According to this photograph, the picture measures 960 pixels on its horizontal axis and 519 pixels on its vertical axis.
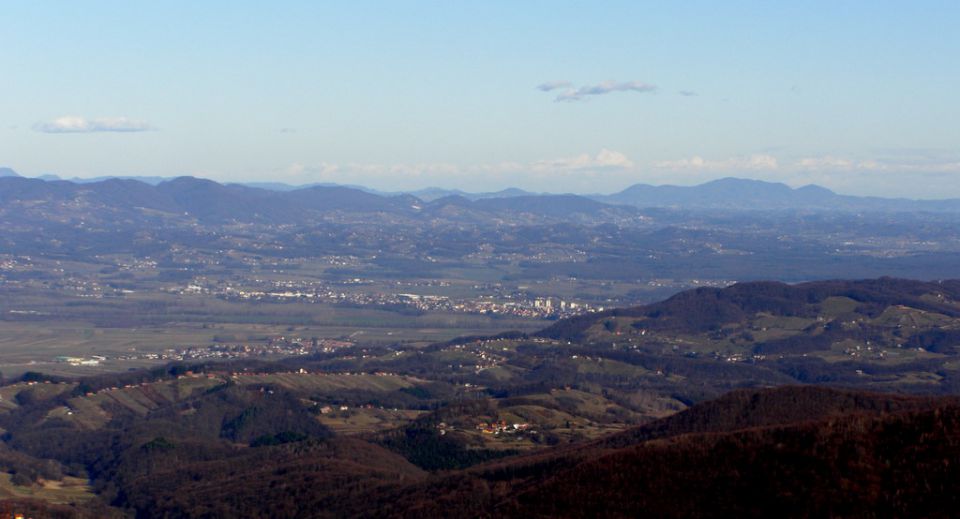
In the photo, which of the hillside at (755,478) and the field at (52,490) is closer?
the hillside at (755,478)

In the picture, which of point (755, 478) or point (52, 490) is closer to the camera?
point (755, 478)

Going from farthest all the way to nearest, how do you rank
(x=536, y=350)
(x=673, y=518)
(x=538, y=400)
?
1. (x=536, y=350)
2. (x=538, y=400)
3. (x=673, y=518)

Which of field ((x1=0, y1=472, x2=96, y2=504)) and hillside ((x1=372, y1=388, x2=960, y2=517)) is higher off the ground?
hillside ((x1=372, y1=388, x2=960, y2=517))

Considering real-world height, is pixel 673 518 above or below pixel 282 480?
above

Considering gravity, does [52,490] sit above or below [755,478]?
below

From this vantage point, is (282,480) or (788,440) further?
(282,480)

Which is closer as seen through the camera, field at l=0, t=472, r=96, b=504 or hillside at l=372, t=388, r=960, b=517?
hillside at l=372, t=388, r=960, b=517

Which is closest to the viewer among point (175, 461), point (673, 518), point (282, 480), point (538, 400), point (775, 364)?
point (673, 518)

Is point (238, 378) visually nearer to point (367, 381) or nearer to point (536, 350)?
Answer: point (367, 381)

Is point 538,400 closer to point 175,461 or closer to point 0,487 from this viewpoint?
point 175,461

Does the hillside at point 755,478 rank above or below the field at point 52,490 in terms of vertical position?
above

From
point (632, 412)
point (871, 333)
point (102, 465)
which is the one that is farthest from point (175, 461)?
point (871, 333)
